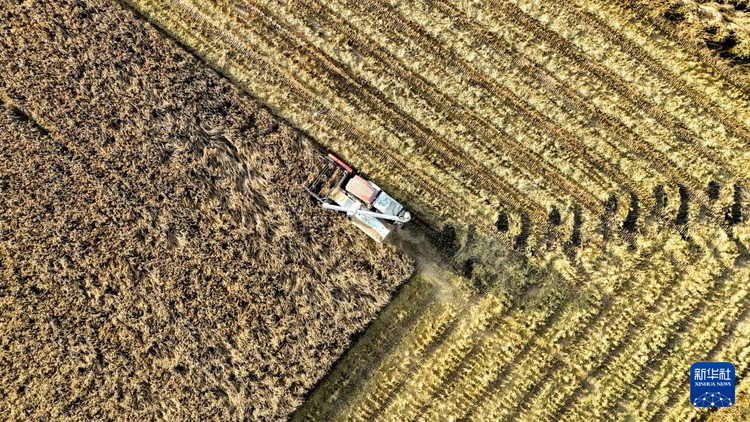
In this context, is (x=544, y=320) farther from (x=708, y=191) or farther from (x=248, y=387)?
(x=248, y=387)

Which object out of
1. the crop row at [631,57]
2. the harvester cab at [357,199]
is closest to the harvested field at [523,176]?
the crop row at [631,57]

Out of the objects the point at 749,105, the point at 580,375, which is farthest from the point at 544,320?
the point at 749,105

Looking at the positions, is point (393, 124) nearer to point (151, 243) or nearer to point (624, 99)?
point (624, 99)

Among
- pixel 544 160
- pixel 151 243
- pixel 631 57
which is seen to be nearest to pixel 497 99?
pixel 544 160

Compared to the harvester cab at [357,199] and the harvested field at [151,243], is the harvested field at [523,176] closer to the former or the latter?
the harvested field at [151,243]

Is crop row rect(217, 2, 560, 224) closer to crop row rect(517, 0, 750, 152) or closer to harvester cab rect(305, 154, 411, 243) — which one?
harvester cab rect(305, 154, 411, 243)

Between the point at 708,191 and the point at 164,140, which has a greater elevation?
the point at 708,191

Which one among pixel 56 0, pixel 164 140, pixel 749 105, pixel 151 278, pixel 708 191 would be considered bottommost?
pixel 151 278
